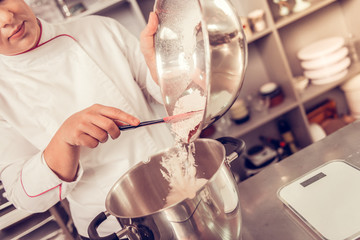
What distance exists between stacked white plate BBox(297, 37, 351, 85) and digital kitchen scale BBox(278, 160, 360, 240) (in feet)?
3.31

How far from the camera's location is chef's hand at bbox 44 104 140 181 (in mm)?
513

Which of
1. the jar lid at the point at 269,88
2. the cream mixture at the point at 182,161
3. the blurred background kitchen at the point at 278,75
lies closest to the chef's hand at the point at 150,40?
the cream mixture at the point at 182,161

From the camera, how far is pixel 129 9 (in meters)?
1.39

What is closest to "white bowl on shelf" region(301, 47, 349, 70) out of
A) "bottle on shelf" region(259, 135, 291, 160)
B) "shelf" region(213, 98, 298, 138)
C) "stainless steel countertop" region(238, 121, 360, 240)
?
"shelf" region(213, 98, 298, 138)

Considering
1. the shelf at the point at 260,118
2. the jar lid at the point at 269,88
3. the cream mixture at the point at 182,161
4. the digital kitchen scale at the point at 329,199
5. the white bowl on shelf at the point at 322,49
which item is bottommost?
the shelf at the point at 260,118

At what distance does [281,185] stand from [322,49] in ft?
3.53

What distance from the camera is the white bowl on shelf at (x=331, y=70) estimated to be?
141cm

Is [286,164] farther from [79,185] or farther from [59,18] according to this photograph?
[59,18]

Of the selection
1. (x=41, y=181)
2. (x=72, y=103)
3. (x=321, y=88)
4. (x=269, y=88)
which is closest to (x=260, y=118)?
(x=269, y=88)

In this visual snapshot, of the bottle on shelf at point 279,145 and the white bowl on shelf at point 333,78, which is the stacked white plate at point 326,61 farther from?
the bottle on shelf at point 279,145

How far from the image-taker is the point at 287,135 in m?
1.61

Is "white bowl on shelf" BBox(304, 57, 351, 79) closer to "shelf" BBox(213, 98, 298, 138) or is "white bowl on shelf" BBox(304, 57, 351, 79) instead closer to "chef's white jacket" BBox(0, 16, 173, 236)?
"shelf" BBox(213, 98, 298, 138)

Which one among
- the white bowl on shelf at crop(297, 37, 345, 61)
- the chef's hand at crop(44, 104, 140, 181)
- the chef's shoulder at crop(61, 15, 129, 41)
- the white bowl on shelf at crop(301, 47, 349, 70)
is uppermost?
the chef's shoulder at crop(61, 15, 129, 41)

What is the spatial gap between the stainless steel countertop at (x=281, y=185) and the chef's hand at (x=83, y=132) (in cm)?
29
